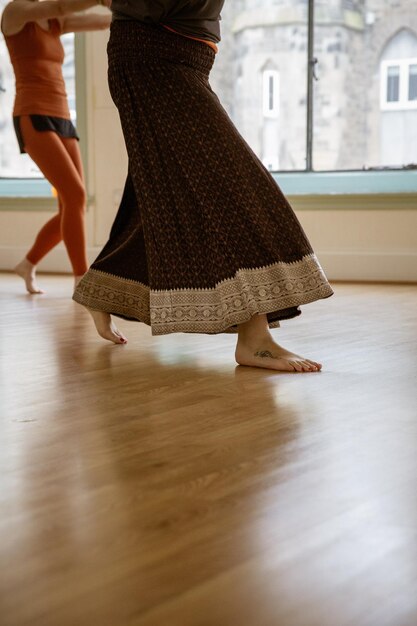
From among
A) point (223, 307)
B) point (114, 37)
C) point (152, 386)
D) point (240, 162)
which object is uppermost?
point (114, 37)

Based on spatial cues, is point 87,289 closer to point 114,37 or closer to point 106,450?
point 114,37

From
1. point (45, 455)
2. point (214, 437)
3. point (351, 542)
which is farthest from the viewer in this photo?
point (214, 437)

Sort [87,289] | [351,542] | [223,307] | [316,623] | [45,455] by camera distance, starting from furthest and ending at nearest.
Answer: [87,289] < [223,307] < [45,455] < [351,542] < [316,623]

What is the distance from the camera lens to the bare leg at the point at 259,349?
2.26 meters

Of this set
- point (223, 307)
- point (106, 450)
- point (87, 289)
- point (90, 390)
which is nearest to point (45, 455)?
point (106, 450)

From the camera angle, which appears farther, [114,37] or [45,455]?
[114,37]

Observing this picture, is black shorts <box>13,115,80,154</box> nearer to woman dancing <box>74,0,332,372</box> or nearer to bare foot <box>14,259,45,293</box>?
bare foot <box>14,259,45,293</box>

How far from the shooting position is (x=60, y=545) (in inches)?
41.4

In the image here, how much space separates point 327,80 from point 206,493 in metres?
4.72

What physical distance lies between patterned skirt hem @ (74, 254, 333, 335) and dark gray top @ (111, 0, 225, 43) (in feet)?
1.92

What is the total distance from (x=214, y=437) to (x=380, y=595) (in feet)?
2.23

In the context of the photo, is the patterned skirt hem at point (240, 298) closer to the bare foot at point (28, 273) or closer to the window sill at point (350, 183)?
the bare foot at point (28, 273)

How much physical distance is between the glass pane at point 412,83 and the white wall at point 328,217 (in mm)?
643

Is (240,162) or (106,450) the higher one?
(240,162)
